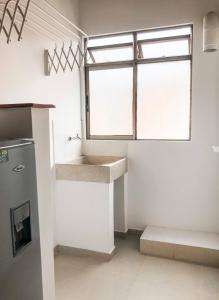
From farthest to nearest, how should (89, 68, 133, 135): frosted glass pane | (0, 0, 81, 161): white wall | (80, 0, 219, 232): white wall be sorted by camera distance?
(89, 68, 133, 135): frosted glass pane, (80, 0, 219, 232): white wall, (0, 0, 81, 161): white wall

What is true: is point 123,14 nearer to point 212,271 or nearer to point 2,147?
point 2,147

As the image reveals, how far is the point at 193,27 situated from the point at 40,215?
8.53 ft

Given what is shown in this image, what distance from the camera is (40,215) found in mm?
1666

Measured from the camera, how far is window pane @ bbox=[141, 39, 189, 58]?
3.04m

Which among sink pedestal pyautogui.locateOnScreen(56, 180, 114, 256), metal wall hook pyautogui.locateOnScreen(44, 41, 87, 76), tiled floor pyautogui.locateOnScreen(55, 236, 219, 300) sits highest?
metal wall hook pyautogui.locateOnScreen(44, 41, 87, 76)

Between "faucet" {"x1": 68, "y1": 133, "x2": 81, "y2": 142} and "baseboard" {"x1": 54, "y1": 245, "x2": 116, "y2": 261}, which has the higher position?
"faucet" {"x1": 68, "y1": 133, "x2": 81, "y2": 142}

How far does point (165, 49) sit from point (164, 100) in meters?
0.61

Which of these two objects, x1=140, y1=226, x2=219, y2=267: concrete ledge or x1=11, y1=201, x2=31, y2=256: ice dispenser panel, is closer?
x1=11, y1=201, x2=31, y2=256: ice dispenser panel

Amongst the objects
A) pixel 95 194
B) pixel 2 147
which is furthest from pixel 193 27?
pixel 2 147

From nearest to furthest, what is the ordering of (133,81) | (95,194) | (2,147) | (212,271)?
1. (2,147)
2. (212,271)
3. (95,194)
4. (133,81)

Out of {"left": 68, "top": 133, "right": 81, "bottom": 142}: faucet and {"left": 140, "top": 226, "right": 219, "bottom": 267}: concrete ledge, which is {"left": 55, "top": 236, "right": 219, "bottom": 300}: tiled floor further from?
{"left": 68, "top": 133, "right": 81, "bottom": 142}: faucet

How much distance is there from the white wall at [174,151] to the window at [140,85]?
4.9 inches

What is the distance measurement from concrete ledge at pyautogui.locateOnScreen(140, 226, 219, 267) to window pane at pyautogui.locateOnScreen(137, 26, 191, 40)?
237cm

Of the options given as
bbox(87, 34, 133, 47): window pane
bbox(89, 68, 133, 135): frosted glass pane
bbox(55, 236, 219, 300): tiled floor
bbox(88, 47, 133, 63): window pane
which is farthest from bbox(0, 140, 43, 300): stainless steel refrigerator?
bbox(87, 34, 133, 47): window pane
